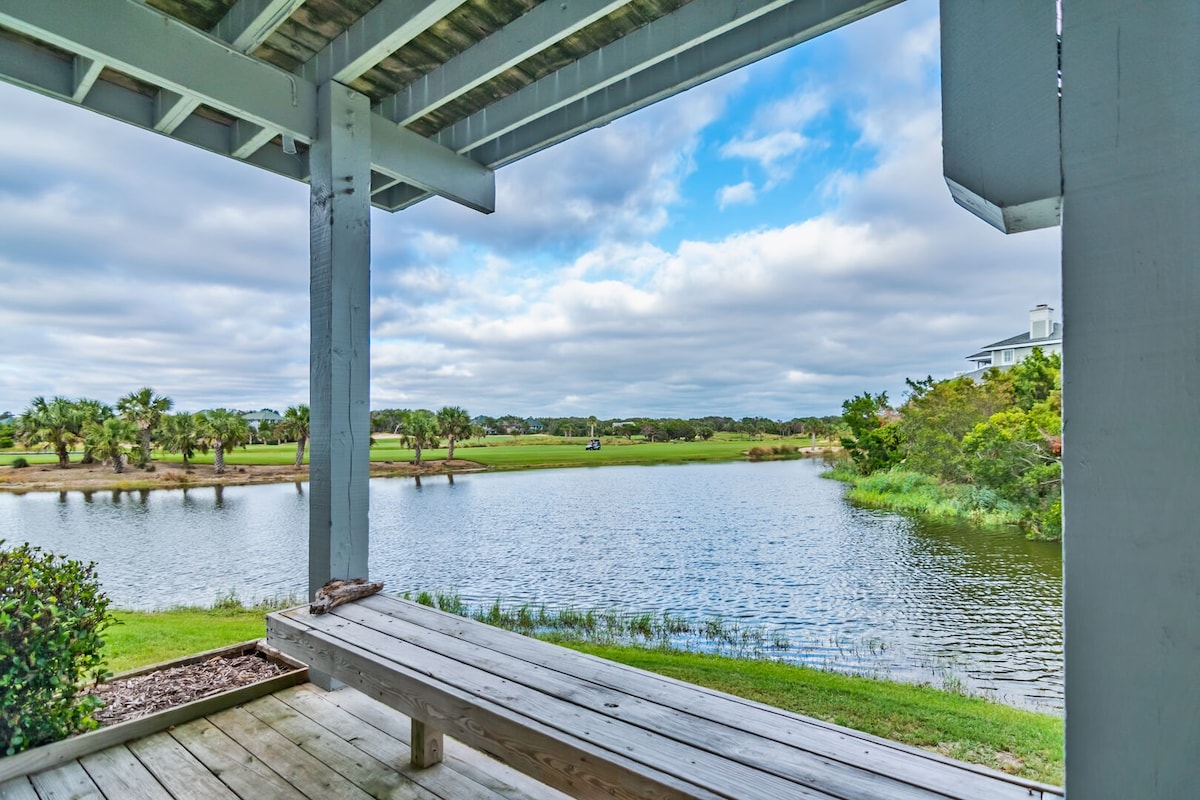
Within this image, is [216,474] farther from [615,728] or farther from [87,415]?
[615,728]

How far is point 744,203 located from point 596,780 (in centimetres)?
1601

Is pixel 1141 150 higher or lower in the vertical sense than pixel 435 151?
lower

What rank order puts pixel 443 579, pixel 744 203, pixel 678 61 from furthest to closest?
pixel 744 203, pixel 443 579, pixel 678 61

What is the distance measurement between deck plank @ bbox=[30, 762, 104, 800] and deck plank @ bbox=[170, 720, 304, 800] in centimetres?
23

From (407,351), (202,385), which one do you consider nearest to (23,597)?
(202,385)

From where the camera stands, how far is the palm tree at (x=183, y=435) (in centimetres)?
1059

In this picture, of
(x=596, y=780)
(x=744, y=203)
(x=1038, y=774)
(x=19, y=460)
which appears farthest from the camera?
(x=744, y=203)

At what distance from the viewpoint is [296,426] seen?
1198 cm

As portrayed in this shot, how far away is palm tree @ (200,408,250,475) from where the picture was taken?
38.3 ft

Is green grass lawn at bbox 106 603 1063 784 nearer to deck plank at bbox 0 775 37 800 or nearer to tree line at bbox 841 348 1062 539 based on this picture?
deck plank at bbox 0 775 37 800

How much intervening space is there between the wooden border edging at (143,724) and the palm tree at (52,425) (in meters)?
6.79

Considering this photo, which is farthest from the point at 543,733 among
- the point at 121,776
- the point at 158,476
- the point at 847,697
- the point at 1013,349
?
the point at 1013,349

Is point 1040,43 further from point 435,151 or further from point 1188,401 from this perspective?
point 435,151

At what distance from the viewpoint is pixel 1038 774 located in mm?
2455
